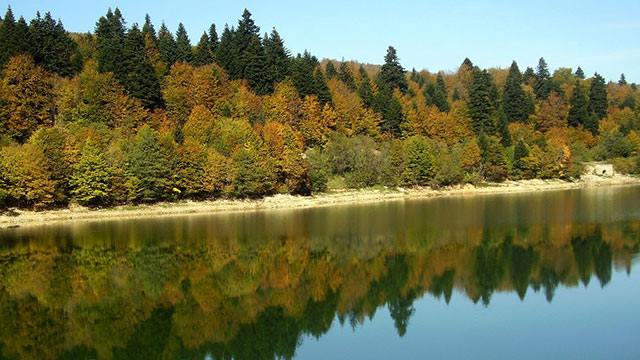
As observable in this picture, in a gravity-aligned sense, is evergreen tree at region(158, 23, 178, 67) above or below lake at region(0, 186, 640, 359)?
above

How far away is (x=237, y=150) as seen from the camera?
83.0 metres

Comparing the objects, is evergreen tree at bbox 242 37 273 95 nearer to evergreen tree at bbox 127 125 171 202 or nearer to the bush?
the bush

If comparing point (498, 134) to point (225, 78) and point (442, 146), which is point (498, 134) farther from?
point (225, 78)

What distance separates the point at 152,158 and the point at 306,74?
42.5m

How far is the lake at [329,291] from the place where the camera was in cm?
2198

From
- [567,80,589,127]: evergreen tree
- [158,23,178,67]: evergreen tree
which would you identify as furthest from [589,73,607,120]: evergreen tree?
[158,23,178,67]: evergreen tree

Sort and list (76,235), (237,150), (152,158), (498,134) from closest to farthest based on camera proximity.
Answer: (76,235)
(152,158)
(237,150)
(498,134)

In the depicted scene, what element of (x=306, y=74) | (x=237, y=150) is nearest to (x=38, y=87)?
(x=237, y=150)

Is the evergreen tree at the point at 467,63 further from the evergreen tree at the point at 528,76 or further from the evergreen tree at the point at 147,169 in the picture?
the evergreen tree at the point at 147,169

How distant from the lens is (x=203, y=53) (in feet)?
376

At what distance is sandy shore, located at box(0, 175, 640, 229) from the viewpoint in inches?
2606

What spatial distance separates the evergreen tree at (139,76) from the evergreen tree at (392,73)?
2129 inches

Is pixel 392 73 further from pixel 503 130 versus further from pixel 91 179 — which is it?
pixel 91 179

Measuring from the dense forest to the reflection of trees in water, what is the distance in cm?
2986
